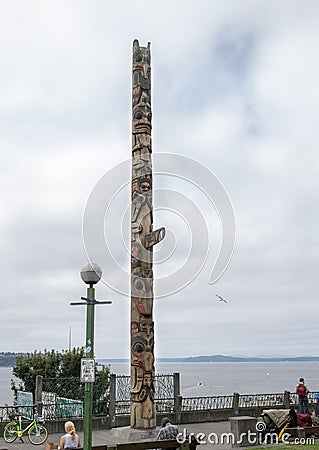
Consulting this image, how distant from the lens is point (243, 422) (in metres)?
15.9

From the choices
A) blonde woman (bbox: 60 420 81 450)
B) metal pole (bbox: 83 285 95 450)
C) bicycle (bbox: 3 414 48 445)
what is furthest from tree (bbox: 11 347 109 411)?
metal pole (bbox: 83 285 95 450)

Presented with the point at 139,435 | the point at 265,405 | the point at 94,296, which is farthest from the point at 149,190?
the point at 265,405

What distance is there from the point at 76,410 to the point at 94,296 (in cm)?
1225

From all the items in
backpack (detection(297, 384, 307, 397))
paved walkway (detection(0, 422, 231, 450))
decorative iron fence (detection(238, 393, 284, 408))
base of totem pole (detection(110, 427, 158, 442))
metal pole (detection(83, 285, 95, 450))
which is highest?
metal pole (detection(83, 285, 95, 450))

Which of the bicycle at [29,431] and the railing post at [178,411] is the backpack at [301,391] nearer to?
the railing post at [178,411]

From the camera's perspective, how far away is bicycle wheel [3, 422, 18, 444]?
1824cm

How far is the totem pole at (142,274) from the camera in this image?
717 inches

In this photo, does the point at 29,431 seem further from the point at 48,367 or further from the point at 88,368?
the point at 48,367

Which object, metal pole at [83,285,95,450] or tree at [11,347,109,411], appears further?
tree at [11,347,109,411]

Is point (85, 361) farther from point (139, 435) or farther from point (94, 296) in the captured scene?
point (139, 435)

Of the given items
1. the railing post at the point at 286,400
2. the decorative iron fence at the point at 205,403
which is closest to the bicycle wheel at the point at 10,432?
the decorative iron fence at the point at 205,403

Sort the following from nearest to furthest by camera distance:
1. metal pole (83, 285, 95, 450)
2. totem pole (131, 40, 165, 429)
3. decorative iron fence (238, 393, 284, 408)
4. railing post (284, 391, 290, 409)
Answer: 1. metal pole (83, 285, 95, 450)
2. totem pole (131, 40, 165, 429)
3. decorative iron fence (238, 393, 284, 408)
4. railing post (284, 391, 290, 409)

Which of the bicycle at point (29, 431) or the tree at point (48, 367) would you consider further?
the tree at point (48, 367)

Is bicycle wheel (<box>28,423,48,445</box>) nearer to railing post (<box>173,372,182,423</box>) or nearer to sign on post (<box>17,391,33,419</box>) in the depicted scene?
sign on post (<box>17,391,33,419</box>)
